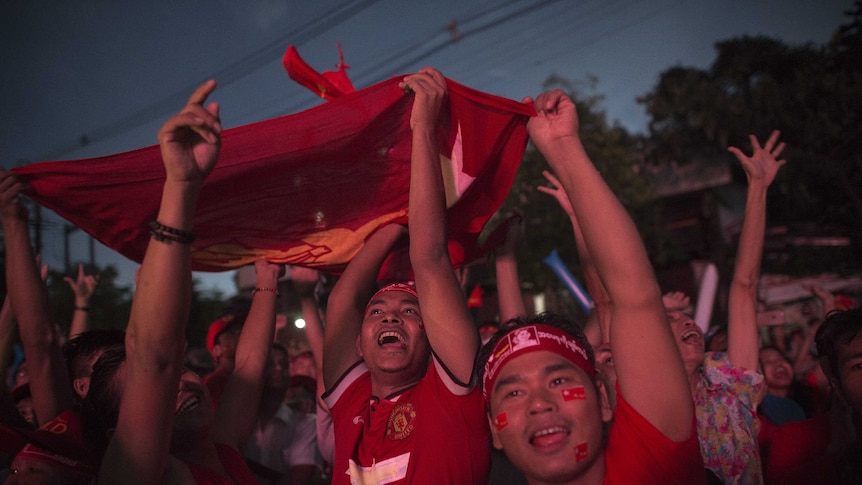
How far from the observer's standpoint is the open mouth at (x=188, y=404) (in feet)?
7.68

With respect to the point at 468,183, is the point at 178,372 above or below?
below

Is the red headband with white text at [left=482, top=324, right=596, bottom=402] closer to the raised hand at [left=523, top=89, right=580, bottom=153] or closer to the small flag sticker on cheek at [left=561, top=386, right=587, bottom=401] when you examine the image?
the small flag sticker on cheek at [left=561, top=386, right=587, bottom=401]

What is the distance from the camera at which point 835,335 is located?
2760 millimetres

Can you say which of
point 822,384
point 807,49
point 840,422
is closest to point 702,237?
point 807,49

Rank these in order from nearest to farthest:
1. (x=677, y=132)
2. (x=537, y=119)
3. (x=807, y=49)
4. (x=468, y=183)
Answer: (x=537, y=119), (x=468, y=183), (x=677, y=132), (x=807, y=49)

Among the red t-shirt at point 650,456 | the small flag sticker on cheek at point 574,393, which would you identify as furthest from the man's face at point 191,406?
the red t-shirt at point 650,456

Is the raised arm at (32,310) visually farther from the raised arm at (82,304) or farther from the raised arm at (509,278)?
the raised arm at (509,278)

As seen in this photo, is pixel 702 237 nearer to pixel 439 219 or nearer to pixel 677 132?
pixel 677 132

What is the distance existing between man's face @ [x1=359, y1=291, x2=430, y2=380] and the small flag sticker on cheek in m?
0.95

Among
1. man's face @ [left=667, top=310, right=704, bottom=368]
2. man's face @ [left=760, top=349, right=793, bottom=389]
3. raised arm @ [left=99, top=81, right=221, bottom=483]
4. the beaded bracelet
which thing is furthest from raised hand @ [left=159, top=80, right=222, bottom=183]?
man's face @ [left=760, top=349, right=793, bottom=389]

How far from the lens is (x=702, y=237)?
24734mm

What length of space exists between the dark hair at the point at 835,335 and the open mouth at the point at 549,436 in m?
1.62

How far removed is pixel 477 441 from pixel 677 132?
23.7 metres

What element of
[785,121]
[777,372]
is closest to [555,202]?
[785,121]
